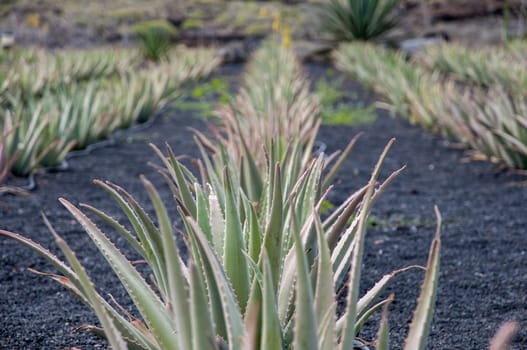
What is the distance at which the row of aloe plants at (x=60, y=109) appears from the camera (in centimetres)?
361

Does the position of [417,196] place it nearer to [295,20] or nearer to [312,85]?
[312,85]

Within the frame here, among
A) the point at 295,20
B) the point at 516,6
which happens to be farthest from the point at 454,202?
the point at 295,20

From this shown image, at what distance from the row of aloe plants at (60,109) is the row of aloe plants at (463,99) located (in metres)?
2.50

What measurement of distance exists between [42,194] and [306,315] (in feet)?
9.35

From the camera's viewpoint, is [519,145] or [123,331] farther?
[519,145]

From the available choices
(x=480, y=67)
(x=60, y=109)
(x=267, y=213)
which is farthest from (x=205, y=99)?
(x=267, y=213)

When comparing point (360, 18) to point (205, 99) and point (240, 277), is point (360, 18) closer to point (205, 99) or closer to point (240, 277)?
point (205, 99)

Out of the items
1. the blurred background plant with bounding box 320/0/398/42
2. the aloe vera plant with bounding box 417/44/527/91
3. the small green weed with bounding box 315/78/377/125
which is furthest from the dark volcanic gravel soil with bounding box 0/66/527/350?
the blurred background plant with bounding box 320/0/398/42

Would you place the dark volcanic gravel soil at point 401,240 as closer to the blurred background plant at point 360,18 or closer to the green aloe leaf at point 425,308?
the green aloe leaf at point 425,308

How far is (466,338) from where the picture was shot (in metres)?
1.75

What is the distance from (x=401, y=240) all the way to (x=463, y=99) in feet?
7.25

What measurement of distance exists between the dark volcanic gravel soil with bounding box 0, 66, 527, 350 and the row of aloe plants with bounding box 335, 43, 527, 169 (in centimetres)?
20

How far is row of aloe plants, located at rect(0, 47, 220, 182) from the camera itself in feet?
11.8

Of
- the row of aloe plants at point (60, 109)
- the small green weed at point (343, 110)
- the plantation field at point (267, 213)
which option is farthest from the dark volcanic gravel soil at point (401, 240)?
the small green weed at point (343, 110)
